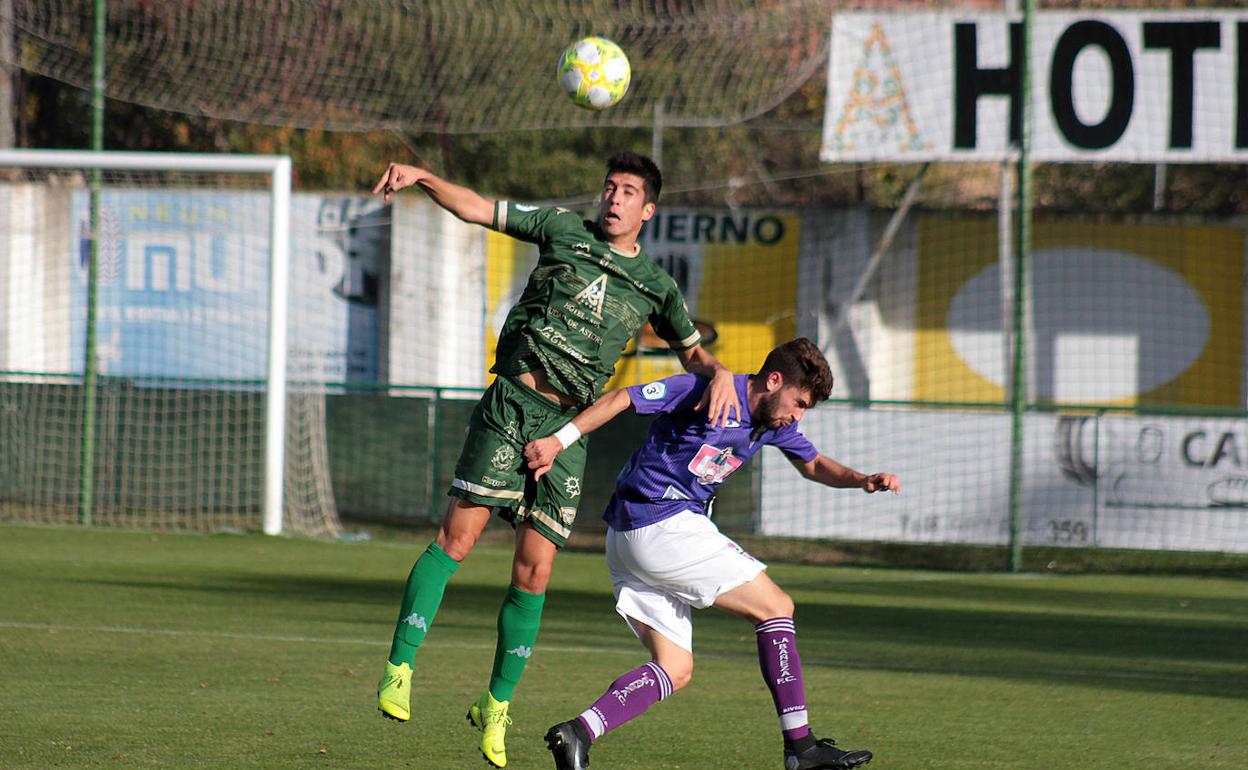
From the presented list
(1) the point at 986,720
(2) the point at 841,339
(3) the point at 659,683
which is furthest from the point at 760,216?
(3) the point at 659,683

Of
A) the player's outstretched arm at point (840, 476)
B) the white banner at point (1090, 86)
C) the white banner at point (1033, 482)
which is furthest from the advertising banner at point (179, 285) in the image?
the player's outstretched arm at point (840, 476)

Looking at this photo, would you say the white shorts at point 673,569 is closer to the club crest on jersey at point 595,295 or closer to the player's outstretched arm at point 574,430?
the player's outstretched arm at point 574,430

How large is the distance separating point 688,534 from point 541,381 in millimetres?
1006

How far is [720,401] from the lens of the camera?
600 cm

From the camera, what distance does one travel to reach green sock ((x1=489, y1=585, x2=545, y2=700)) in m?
6.47

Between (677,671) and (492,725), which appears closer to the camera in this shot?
(677,671)

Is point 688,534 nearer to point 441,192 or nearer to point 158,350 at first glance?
point 441,192

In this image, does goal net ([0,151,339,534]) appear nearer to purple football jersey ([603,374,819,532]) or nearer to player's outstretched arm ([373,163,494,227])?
player's outstretched arm ([373,163,494,227])

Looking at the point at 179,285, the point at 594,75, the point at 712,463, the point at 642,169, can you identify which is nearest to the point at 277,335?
the point at 179,285

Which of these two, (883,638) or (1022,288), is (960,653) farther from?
(1022,288)

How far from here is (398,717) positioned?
6.16 meters

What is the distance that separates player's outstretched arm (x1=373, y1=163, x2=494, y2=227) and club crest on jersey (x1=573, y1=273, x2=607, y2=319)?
1.56 feet

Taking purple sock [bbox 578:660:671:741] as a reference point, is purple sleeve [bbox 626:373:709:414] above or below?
above

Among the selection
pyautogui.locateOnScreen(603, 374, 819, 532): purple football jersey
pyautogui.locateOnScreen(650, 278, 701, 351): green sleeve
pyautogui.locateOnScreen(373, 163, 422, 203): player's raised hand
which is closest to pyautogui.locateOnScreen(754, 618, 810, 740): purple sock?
pyautogui.locateOnScreen(603, 374, 819, 532): purple football jersey
